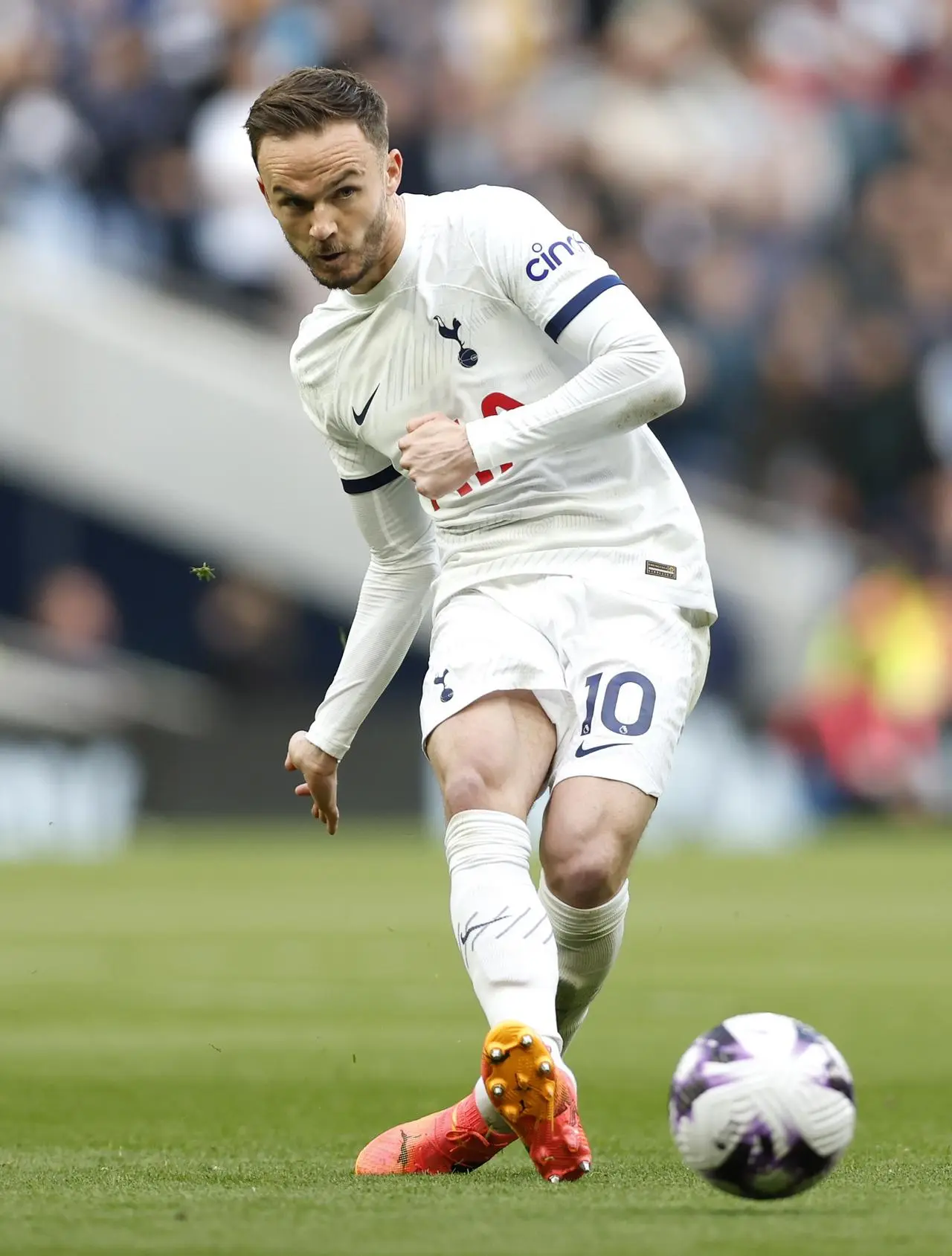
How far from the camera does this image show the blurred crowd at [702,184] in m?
17.1

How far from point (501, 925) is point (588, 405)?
1020 mm

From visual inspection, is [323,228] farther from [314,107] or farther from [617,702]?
[617,702]

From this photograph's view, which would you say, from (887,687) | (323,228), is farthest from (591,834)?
(887,687)

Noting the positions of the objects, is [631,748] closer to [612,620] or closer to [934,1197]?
[612,620]

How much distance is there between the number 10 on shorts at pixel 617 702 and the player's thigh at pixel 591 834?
0.39 ft

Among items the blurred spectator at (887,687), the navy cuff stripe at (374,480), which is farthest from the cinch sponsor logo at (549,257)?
the blurred spectator at (887,687)

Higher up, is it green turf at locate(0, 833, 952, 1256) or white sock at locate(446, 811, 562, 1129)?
white sock at locate(446, 811, 562, 1129)

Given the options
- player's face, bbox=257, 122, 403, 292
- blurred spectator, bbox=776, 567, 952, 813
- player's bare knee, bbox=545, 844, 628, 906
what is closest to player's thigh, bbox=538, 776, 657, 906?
player's bare knee, bbox=545, 844, 628, 906

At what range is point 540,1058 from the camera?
443 centimetres

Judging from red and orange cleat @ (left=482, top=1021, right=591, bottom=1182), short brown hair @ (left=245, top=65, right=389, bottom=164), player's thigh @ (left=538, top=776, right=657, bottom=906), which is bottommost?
red and orange cleat @ (left=482, top=1021, right=591, bottom=1182)

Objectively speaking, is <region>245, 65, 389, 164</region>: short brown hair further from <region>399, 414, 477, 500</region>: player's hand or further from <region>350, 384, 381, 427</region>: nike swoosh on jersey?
<region>399, 414, 477, 500</region>: player's hand

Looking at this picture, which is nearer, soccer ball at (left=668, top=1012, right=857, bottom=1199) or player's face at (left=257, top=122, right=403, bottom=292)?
soccer ball at (left=668, top=1012, right=857, bottom=1199)

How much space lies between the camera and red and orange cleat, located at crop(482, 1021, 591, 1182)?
443cm

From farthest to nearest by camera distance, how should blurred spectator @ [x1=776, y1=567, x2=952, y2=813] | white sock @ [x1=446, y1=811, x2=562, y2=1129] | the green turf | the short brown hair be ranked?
blurred spectator @ [x1=776, y1=567, x2=952, y2=813] < the short brown hair < white sock @ [x1=446, y1=811, x2=562, y2=1129] < the green turf
